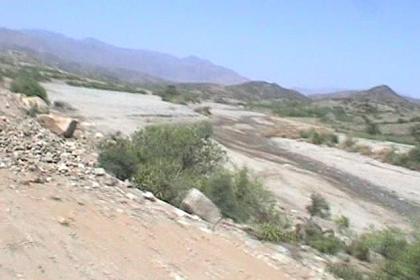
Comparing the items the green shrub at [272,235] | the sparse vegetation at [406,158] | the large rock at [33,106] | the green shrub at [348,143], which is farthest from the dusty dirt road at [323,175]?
the green shrub at [272,235]

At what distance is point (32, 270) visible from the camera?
26.5 feet

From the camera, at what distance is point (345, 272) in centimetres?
1180

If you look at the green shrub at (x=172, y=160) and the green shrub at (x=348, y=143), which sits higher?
the green shrub at (x=172, y=160)

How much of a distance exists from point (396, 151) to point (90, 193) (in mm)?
41944

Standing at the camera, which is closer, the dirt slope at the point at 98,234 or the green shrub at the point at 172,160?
the dirt slope at the point at 98,234

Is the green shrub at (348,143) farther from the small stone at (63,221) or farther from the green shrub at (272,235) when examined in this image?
the small stone at (63,221)

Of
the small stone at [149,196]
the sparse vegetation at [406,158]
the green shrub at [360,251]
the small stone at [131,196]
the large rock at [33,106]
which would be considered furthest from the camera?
the sparse vegetation at [406,158]

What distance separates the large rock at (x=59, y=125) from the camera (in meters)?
17.7

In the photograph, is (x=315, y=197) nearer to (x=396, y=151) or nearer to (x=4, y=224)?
(x=4, y=224)

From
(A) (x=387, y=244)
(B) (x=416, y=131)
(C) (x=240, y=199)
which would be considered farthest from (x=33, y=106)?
(B) (x=416, y=131)

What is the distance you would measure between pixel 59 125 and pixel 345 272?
9.27 m

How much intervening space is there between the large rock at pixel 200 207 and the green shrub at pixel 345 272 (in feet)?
7.32

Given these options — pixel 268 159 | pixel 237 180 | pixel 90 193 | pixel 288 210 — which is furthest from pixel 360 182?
pixel 90 193

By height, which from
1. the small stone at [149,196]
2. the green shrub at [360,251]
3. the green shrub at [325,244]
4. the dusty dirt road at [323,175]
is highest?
the small stone at [149,196]
